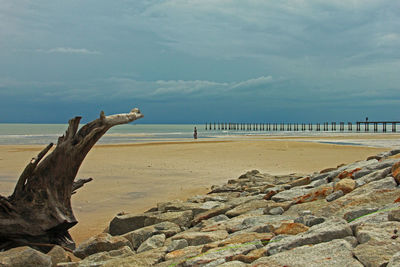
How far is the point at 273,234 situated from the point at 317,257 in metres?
1.24

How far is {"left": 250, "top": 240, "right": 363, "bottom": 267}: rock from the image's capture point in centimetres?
322

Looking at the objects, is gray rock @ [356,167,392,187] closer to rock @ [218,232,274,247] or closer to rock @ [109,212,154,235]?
rock @ [218,232,274,247]

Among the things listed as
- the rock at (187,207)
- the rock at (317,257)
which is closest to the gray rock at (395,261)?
the rock at (317,257)

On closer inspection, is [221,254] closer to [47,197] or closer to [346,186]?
[346,186]

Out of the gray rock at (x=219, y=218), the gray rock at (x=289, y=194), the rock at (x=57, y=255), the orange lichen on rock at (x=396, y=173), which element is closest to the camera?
the rock at (x=57, y=255)

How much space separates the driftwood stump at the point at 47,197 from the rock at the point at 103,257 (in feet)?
4.27

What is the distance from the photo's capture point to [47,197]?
612 cm

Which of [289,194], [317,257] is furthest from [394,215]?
[289,194]

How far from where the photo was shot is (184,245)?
505 centimetres

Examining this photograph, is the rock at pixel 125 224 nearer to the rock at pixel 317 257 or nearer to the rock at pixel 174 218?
the rock at pixel 174 218

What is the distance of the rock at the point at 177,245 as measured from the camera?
4968 millimetres

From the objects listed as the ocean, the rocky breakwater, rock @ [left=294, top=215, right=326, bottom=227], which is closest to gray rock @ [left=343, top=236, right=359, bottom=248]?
the rocky breakwater

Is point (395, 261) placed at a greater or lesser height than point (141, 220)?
greater

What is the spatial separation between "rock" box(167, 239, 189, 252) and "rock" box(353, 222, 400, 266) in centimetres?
235
